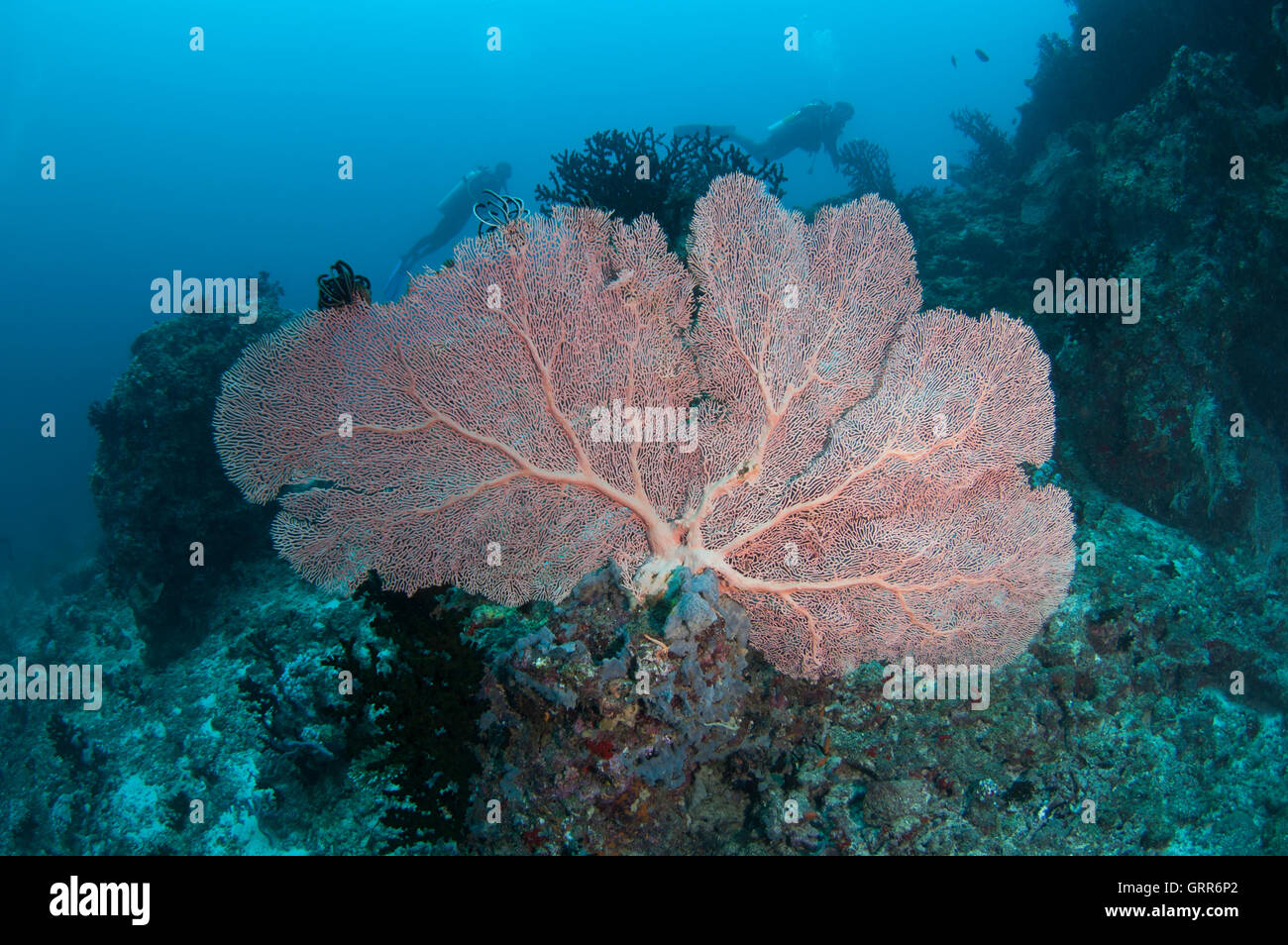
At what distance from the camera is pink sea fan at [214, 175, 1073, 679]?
11.6ft

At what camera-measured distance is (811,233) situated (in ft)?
13.1

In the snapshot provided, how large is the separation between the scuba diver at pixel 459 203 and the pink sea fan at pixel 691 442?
2176cm

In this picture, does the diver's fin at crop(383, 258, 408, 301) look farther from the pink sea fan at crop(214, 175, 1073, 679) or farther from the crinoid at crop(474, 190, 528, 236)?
the pink sea fan at crop(214, 175, 1073, 679)

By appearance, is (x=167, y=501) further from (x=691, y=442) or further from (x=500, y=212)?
(x=691, y=442)

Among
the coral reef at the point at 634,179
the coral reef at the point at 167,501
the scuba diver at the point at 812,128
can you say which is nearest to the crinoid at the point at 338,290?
the coral reef at the point at 634,179

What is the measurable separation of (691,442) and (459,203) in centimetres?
2625

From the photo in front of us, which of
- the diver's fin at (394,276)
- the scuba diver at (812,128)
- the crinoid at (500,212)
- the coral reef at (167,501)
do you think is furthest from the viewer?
the scuba diver at (812,128)

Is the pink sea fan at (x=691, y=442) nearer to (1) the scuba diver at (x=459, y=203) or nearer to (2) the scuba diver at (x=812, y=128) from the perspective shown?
(1) the scuba diver at (x=459, y=203)

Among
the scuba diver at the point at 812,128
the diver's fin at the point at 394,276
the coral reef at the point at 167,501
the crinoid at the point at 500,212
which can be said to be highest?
the scuba diver at the point at 812,128

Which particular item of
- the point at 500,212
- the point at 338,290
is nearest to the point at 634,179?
the point at 500,212

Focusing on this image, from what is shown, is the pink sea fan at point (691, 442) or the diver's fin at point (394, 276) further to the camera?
the diver's fin at point (394, 276)

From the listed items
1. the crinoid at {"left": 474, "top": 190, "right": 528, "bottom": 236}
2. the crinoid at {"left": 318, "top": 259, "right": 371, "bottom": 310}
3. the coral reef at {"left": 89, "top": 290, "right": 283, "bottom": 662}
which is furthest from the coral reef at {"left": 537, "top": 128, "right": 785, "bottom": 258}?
the coral reef at {"left": 89, "top": 290, "right": 283, "bottom": 662}

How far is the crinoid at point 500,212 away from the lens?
351 cm

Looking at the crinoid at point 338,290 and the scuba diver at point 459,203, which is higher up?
the scuba diver at point 459,203
